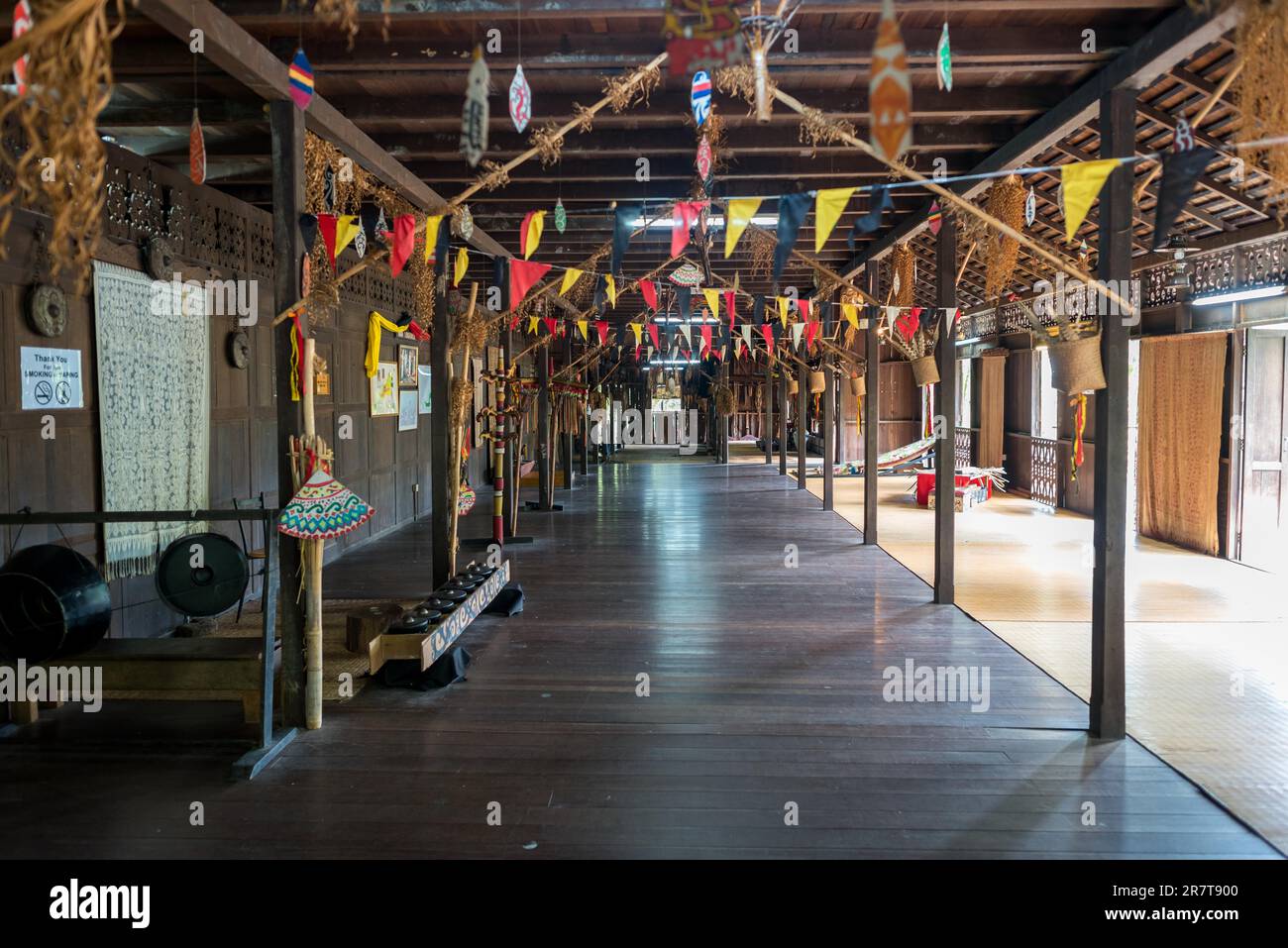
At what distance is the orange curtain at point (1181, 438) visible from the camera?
833cm

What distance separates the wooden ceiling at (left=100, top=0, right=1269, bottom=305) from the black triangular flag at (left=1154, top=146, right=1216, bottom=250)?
0.30m

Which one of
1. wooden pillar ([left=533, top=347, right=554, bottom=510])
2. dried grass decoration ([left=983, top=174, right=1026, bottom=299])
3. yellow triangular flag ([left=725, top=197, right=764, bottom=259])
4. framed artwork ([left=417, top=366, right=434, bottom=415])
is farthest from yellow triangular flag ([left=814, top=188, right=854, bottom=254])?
framed artwork ([left=417, top=366, right=434, bottom=415])

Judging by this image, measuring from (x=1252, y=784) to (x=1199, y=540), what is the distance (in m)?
Result: 6.07

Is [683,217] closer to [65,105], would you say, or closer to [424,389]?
[65,105]

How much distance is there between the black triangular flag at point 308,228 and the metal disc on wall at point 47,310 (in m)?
1.34

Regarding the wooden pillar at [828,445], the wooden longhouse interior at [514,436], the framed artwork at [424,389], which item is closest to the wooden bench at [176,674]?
the wooden longhouse interior at [514,436]

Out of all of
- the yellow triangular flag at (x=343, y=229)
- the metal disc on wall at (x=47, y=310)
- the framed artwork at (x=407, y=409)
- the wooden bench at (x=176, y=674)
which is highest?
the yellow triangular flag at (x=343, y=229)

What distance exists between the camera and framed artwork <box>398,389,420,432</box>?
10.1 meters

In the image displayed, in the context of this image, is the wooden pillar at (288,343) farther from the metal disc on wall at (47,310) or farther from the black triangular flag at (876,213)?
the black triangular flag at (876,213)

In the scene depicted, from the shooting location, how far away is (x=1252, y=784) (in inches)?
131

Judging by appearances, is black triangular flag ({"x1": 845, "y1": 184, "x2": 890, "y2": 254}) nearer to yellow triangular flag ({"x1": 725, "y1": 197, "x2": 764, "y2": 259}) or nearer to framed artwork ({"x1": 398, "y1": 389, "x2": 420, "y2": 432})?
yellow triangular flag ({"x1": 725, "y1": 197, "x2": 764, "y2": 259})

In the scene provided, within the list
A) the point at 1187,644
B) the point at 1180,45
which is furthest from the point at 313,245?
the point at 1187,644

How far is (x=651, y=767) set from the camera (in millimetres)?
3512
